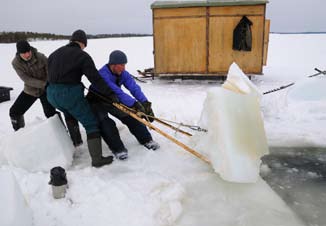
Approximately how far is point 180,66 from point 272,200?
248 inches

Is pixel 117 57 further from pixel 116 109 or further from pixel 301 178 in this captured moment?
pixel 301 178

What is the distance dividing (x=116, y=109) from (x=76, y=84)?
597 mm

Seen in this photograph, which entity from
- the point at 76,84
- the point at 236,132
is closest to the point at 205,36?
the point at 76,84

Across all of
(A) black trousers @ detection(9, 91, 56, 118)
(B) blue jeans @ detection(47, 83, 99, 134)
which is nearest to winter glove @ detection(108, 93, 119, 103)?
(B) blue jeans @ detection(47, 83, 99, 134)

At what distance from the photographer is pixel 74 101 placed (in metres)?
3.91

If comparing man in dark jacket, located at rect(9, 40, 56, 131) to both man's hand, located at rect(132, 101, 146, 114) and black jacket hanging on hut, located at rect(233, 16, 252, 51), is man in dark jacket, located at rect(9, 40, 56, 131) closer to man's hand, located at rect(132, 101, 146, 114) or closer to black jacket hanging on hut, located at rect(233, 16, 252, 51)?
man's hand, located at rect(132, 101, 146, 114)

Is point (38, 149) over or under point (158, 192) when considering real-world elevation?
over

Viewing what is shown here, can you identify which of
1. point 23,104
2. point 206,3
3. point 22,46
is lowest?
point 23,104

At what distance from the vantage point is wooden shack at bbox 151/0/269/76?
337 inches

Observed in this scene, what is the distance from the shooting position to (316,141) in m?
4.66

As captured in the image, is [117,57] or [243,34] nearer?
[117,57]

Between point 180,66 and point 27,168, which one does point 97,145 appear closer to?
point 27,168

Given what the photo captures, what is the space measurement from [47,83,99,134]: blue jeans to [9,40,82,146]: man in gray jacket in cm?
49

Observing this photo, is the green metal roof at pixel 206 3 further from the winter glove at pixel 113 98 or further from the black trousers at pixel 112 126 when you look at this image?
the winter glove at pixel 113 98
